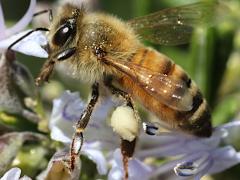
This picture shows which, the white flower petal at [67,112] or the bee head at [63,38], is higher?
the bee head at [63,38]

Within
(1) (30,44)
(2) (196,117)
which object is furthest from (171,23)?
(1) (30,44)

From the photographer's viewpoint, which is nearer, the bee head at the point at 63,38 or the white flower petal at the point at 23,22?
the bee head at the point at 63,38

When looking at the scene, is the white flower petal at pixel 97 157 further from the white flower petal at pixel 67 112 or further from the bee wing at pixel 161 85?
the bee wing at pixel 161 85

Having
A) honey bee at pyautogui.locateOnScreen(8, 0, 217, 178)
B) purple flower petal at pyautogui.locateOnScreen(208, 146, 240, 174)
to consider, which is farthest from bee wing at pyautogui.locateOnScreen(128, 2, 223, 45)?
purple flower petal at pyautogui.locateOnScreen(208, 146, 240, 174)

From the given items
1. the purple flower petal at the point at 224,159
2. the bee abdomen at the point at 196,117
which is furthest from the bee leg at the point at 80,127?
the purple flower petal at the point at 224,159

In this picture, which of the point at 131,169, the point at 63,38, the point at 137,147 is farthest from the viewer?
the point at 137,147

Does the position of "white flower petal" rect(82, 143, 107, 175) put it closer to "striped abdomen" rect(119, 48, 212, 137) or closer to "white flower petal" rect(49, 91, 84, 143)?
"white flower petal" rect(49, 91, 84, 143)

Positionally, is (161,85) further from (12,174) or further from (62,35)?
(12,174)
